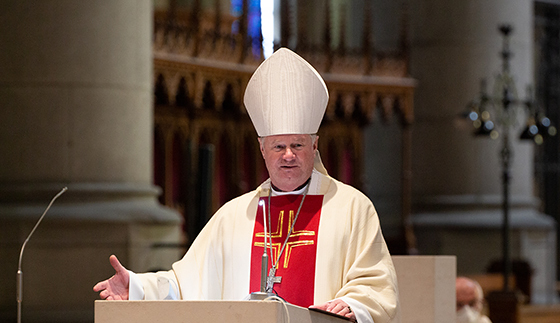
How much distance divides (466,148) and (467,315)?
308 inches

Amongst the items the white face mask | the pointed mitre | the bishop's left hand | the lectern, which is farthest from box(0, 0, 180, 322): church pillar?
the lectern

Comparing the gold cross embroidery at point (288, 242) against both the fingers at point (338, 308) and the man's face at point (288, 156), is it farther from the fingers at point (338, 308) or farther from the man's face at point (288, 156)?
the fingers at point (338, 308)

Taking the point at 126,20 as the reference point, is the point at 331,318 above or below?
below

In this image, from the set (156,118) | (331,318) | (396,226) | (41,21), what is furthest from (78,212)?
(396,226)

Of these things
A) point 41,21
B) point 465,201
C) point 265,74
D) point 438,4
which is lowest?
point 465,201

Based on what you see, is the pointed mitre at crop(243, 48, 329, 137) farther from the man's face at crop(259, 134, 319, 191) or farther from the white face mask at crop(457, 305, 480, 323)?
the white face mask at crop(457, 305, 480, 323)

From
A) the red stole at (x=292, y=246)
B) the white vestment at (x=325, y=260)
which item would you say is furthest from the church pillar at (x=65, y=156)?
the red stole at (x=292, y=246)

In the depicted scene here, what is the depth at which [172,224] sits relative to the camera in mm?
8609

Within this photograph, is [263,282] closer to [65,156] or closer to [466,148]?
[65,156]

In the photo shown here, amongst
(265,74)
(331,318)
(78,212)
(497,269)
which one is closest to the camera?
(331,318)

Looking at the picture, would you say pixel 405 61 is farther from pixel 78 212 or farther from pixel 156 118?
pixel 78 212

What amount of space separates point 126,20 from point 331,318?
18.0 ft

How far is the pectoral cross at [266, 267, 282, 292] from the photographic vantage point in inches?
155

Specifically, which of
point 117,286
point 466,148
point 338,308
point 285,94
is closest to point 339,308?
point 338,308
